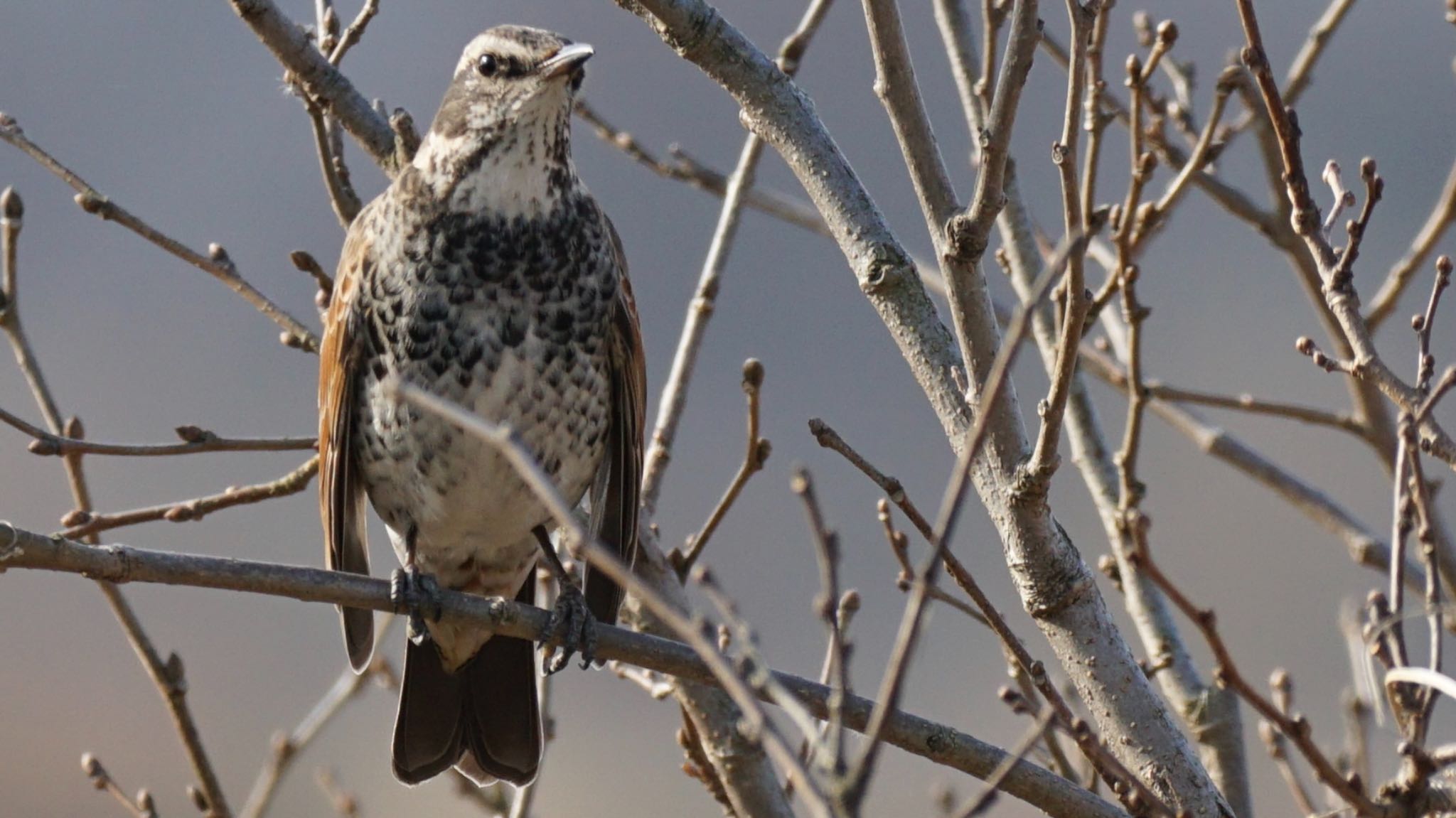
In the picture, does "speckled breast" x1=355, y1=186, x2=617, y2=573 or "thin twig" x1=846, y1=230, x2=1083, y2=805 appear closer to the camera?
"thin twig" x1=846, y1=230, x2=1083, y2=805

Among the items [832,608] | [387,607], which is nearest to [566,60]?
[387,607]

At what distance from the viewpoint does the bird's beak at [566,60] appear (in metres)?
3.86

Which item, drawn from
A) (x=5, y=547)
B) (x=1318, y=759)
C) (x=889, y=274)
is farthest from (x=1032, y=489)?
(x=5, y=547)

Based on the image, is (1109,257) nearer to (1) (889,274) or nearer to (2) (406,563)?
(1) (889,274)

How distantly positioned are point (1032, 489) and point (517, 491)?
1.85 m

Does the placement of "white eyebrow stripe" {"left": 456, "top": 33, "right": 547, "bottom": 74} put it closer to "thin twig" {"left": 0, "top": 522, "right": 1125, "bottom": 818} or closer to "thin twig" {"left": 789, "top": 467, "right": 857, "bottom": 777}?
"thin twig" {"left": 0, "top": 522, "right": 1125, "bottom": 818}

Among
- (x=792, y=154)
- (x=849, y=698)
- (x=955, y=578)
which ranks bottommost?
(x=849, y=698)

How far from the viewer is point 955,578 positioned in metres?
2.71

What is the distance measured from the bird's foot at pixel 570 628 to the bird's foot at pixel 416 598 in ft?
0.85

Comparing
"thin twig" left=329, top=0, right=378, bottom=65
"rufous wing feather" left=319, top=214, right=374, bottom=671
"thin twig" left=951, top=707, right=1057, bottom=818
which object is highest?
"thin twig" left=329, top=0, right=378, bottom=65

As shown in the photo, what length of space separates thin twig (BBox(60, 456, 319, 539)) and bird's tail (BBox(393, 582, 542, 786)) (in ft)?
2.46

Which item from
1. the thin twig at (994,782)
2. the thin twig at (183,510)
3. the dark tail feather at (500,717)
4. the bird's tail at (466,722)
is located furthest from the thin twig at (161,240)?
the thin twig at (994,782)

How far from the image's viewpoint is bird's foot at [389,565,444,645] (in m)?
3.46

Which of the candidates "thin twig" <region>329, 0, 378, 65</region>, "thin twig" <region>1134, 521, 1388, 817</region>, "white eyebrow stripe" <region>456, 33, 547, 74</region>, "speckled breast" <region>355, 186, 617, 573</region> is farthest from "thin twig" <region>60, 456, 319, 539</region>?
"thin twig" <region>1134, 521, 1388, 817</region>
